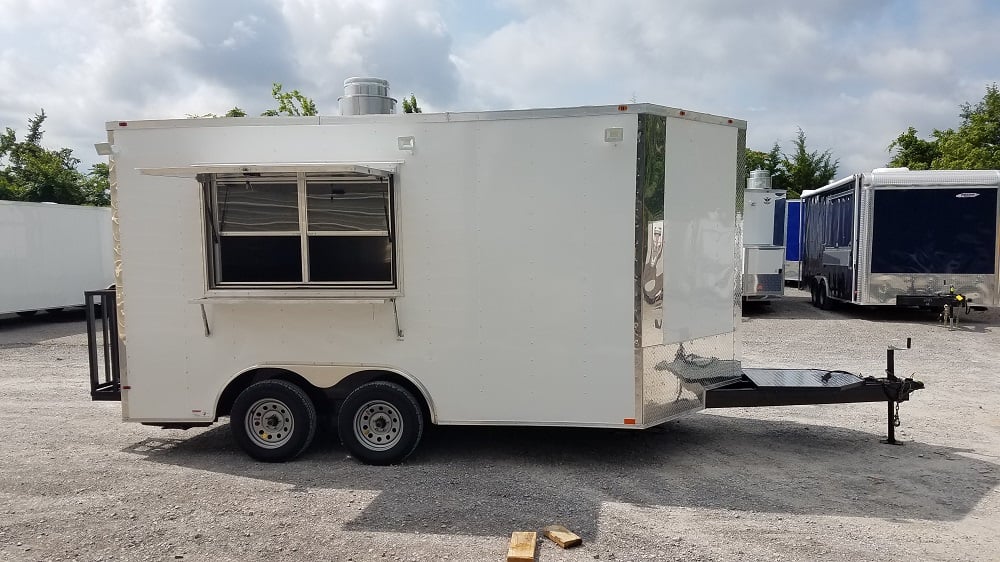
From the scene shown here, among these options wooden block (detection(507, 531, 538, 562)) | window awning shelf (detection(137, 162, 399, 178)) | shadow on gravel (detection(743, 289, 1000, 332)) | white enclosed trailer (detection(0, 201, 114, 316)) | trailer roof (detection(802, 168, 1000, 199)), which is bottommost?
wooden block (detection(507, 531, 538, 562))

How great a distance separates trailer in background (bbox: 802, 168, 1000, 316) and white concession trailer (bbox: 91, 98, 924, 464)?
9088mm

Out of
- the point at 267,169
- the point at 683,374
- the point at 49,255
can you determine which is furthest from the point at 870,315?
the point at 49,255

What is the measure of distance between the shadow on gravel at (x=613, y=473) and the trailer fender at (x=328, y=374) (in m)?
0.61

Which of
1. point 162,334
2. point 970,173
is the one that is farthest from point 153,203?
point 970,173

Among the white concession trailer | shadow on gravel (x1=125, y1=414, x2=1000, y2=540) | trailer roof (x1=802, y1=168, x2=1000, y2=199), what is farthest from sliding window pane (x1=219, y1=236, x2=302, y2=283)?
trailer roof (x1=802, y1=168, x2=1000, y2=199)

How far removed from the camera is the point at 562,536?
14.0 ft

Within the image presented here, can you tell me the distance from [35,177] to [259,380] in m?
29.7

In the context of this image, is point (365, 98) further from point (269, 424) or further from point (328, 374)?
point (269, 424)

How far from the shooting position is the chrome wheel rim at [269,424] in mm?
5746

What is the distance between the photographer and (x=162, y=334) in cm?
576

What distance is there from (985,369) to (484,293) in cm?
831

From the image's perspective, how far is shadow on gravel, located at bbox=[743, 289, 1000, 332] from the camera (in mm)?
14145

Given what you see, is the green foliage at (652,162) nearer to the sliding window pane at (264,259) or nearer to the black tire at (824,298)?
the sliding window pane at (264,259)

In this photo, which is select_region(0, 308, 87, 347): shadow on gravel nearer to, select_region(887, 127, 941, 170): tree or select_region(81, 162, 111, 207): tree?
select_region(81, 162, 111, 207): tree
